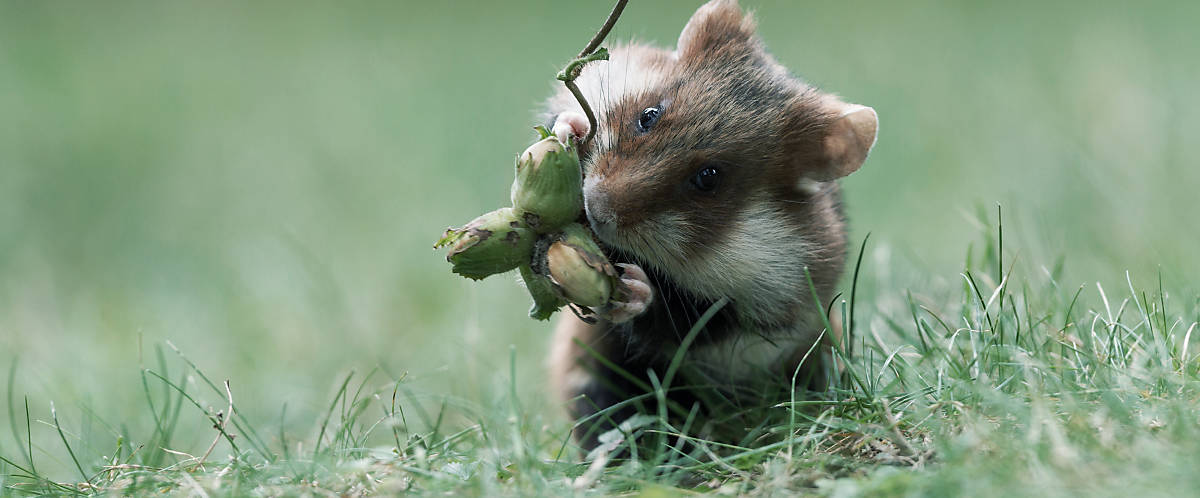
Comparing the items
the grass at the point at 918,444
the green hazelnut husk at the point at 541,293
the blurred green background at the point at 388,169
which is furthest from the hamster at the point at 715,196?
the blurred green background at the point at 388,169

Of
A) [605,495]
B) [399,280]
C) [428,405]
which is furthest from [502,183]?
[605,495]

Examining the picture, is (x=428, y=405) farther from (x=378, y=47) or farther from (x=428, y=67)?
(x=378, y=47)

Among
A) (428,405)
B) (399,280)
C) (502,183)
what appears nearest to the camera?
(428,405)

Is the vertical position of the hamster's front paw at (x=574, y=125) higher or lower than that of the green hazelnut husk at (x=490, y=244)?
higher

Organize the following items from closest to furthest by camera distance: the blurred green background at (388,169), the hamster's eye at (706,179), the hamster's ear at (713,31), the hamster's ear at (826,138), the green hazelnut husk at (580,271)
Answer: the green hazelnut husk at (580,271) → the hamster's eye at (706,179) → the hamster's ear at (826,138) → the hamster's ear at (713,31) → the blurred green background at (388,169)

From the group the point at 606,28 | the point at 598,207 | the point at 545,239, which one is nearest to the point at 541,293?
the point at 545,239

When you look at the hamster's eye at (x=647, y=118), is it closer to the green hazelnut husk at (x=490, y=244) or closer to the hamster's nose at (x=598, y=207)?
the hamster's nose at (x=598, y=207)

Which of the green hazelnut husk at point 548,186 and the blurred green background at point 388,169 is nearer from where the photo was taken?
the green hazelnut husk at point 548,186

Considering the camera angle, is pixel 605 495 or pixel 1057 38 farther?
pixel 1057 38

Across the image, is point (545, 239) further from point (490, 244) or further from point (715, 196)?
point (715, 196)
